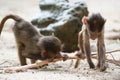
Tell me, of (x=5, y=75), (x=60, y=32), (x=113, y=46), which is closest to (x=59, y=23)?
(x=60, y=32)

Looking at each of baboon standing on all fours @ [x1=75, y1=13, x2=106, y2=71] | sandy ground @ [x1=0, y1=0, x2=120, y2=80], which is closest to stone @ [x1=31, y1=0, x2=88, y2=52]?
sandy ground @ [x1=0, y1=0, x2=120, y2=80]

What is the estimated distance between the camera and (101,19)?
20.2 feet

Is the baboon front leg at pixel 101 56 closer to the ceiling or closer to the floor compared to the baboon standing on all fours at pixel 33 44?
closer to the floor

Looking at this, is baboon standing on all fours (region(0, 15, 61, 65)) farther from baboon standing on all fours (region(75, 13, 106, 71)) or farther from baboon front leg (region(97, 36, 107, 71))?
baboon front leg (region(97, 36, 107, 71))

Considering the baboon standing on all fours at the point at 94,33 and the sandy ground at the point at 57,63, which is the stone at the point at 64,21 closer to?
the sandy ground at the point at 57,63

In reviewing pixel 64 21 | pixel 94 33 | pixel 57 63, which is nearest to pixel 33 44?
pixel 57 63

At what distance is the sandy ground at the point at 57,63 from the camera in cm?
559

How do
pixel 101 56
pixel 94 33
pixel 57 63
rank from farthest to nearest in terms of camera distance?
pixel 57 63 → pixel 101 56 → pixel 94 33

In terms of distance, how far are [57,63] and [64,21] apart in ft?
5.25

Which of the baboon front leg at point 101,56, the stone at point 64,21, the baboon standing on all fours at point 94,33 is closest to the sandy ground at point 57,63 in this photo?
the baboon front leg at point 101,56

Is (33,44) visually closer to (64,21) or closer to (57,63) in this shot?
(57,63)

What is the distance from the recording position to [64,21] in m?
8.80

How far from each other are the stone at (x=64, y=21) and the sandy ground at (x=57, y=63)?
2.49 ft

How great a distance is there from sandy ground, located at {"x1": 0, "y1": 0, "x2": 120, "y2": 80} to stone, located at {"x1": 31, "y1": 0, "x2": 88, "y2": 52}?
759 millimetres
